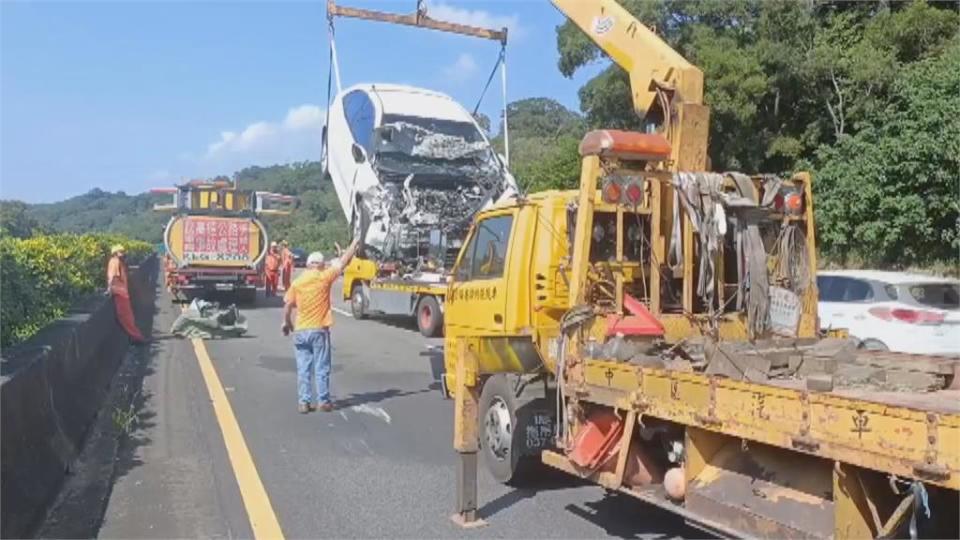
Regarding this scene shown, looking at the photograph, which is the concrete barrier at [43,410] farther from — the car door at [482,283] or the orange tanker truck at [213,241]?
the orange tanker truck at [213,241]

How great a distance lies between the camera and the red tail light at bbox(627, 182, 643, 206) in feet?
20.3

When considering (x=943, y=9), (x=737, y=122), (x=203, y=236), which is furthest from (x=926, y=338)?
(x=203, y=236)

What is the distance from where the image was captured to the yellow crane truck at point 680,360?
392 centimetres

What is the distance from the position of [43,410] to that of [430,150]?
1122 centimetres

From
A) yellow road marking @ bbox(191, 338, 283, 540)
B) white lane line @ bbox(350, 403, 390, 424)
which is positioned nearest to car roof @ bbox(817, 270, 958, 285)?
white lane line @ bbox(350, 403, 390, 424)

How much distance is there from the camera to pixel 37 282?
33.2 ft

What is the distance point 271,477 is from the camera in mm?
6855

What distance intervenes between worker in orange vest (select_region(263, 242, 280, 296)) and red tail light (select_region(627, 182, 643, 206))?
1891 centimetres

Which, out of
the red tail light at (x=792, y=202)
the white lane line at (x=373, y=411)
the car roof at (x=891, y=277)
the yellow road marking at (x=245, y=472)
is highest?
the red tail light at (x=792, y=202)

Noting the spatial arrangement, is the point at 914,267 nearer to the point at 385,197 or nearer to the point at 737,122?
the point at 737,122

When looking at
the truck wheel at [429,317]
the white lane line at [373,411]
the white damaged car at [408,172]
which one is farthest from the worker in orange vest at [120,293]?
the white lane line at [373,411]

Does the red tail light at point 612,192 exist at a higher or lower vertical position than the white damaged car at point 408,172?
lower

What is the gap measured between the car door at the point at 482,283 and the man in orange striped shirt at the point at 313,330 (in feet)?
5.90

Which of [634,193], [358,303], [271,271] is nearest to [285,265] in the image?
[271,271]
